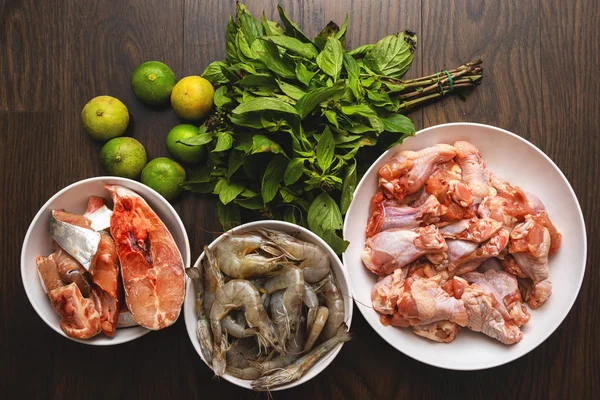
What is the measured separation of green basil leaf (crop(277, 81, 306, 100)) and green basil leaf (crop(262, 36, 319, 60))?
12cm

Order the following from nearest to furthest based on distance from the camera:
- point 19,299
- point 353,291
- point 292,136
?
point 292,136
point 353,291
point 19,299

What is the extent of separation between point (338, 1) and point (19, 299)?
1563mm

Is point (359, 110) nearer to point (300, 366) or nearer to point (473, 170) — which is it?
point (473, 170)

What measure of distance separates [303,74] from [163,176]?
1.85 feet

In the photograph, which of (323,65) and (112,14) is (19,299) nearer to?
(112,14)

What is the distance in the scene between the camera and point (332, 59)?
154 centimetres

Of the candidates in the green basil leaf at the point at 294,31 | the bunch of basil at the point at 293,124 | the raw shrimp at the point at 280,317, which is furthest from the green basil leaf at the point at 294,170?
the green basil leaf at the point at 294,31

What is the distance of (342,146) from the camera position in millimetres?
1567

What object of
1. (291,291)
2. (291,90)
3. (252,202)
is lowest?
(291,291)

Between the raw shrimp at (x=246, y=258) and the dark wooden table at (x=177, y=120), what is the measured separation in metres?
0.28

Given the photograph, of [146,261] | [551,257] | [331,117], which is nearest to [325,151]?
[331,117]

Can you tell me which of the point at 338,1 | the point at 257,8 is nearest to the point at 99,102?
the point at 257,8

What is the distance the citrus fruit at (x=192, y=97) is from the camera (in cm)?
167

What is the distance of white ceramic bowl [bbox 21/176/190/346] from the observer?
1.56 m
